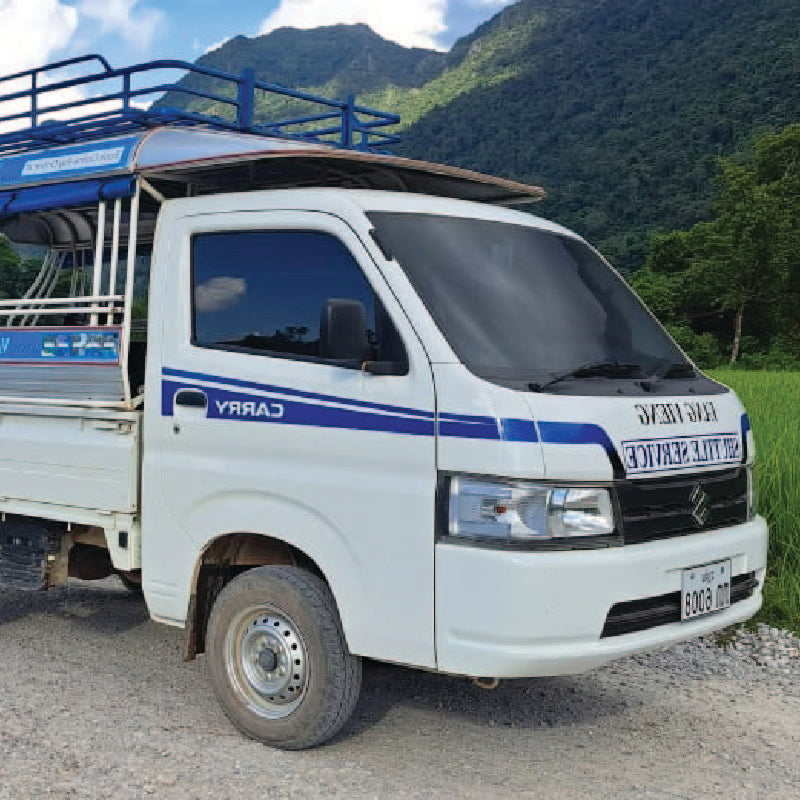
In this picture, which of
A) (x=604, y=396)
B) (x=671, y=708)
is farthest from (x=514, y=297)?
(x=671, y=708)

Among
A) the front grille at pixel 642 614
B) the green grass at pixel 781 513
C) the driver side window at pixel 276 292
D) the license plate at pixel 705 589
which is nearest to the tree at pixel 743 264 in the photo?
the green grass at pixel 781 513

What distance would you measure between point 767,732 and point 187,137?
11.9 feet

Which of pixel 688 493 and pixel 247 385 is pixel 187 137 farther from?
pixel 688 493

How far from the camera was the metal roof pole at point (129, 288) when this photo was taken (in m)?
4.76

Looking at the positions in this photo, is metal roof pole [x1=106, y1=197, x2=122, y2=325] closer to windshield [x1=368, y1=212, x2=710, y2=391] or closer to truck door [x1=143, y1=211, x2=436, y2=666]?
truck door [x1=143, y1=211, x2=436, y2=666]

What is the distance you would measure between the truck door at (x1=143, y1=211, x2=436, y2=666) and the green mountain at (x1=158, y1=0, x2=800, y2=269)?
57.6 metres

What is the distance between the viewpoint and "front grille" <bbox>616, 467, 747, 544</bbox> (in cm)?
377

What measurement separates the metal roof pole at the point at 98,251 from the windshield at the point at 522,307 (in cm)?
159

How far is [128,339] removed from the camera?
479 centimetres

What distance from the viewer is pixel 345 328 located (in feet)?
12.6

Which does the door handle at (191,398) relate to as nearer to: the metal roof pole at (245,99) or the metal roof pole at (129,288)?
the metal roof pole at (129,288)

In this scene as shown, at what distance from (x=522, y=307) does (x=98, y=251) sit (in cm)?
222

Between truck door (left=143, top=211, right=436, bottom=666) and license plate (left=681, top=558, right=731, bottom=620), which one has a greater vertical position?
truck door (left=143, top=211, right=436, bottom=666)

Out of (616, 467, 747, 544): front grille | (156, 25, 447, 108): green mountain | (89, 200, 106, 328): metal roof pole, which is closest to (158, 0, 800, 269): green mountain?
(156, 25, 447, 108): green mountain
